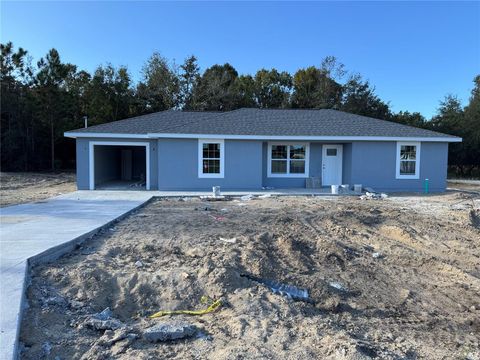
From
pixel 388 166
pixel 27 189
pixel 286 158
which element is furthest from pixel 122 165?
pixel 388 166

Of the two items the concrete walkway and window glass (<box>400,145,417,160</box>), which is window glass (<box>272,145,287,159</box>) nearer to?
window glass (<box>400,145,417,160</box>)

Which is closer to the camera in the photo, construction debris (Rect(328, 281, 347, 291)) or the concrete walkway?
the concrete walkway

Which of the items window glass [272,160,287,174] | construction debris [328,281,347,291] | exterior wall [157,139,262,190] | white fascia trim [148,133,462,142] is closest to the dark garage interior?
exterior wall [157,139,262,190]

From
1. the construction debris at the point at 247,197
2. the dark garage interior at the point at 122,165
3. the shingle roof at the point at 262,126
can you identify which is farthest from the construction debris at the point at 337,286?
the dark garage interior at the point at 122,165

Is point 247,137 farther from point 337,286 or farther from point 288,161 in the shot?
point 337,286

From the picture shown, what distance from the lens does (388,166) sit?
17219 millimetres

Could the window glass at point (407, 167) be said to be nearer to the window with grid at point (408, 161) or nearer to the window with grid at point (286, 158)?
the window with grid at point (408, 161)

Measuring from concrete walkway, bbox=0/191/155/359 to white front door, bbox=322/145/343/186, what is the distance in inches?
371

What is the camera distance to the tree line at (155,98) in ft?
97.5

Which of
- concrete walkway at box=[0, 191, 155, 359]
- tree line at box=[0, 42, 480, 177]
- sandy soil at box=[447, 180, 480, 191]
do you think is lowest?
concrete walkway at box=[0, 191, 155, 359]

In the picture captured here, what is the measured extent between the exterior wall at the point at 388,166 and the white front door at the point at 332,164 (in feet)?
3.66

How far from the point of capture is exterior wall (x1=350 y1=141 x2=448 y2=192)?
17141mm

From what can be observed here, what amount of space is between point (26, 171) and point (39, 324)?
99.4ft

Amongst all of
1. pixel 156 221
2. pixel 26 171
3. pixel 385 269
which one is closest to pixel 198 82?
pixel 26 171
